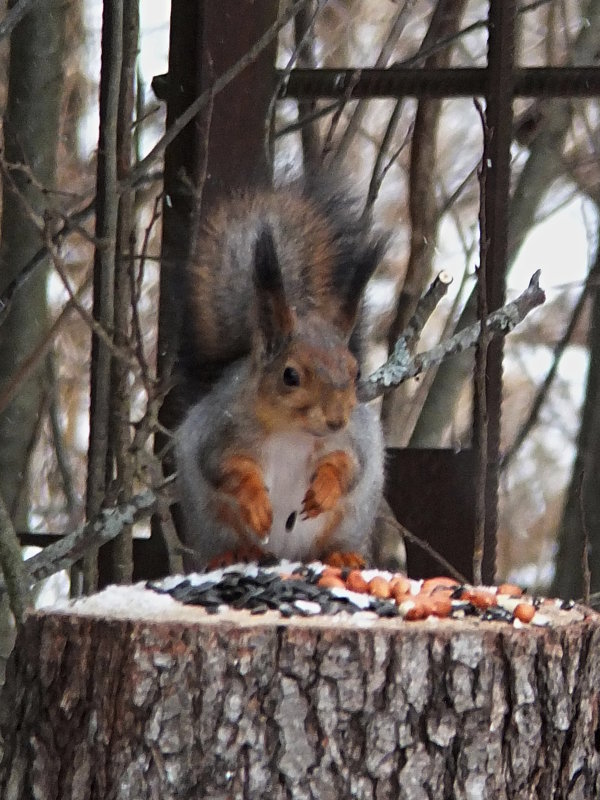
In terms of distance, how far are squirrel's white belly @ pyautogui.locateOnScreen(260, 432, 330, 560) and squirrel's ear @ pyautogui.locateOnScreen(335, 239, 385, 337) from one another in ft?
0.55

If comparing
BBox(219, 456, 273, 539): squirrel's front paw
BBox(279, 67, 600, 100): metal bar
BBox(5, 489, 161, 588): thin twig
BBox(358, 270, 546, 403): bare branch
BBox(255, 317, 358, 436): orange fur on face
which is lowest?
BBox(5, 489, 161, 588): thin twig

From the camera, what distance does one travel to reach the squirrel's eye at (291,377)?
1615 millimetres

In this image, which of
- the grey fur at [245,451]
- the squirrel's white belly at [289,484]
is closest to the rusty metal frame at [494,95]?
the grey fur at [245,451]

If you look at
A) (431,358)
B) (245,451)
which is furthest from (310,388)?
(431,358)

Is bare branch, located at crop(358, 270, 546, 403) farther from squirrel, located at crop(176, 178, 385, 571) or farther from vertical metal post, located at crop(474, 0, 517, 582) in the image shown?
vertical metal post, located at crop(474, 0, 517, 582)

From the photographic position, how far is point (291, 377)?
1.62 m

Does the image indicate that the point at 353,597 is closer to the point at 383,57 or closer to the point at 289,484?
the point at 289,484

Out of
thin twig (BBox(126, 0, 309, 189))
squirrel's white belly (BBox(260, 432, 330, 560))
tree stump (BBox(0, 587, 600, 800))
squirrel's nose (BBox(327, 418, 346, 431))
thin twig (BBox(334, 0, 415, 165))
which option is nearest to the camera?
tree stump (BBox(0, 587, 600, 800))

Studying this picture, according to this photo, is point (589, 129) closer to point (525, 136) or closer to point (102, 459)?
point (525, 136)

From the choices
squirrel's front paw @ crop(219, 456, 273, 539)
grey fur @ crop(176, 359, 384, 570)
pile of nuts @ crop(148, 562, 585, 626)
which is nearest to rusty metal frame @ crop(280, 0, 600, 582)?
grey fur @ crop(176, 359, 384, 570)

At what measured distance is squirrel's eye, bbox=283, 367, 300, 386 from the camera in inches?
63.6

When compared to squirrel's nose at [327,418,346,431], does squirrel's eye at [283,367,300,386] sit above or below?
above

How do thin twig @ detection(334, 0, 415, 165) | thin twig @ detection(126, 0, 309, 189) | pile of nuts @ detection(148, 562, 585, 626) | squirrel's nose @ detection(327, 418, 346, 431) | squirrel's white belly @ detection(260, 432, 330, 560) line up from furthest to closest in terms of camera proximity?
thin twig @ detection(334, 0, 415, 165) → thin twig @ detection(126, 0, 309, 189) → squirrel's white belly @ detection(260, 432, 330, 560) → squirrel's nose @ detection(327, 418, 346, 431) → pile of nuts @ detection(148, 562, 585, 626)

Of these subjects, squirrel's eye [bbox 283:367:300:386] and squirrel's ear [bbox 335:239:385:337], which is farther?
squirrel's ear [bbox 335:239:385:337]
